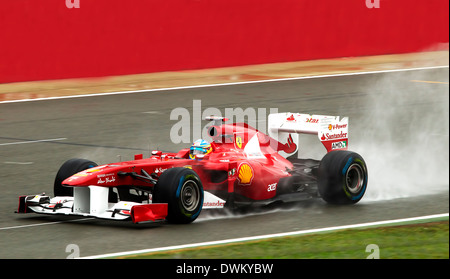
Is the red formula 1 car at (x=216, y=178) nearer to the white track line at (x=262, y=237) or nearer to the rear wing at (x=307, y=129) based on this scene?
the rear wing at (x=307, y=129)

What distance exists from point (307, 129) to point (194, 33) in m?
13.7

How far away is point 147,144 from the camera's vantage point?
714 inches

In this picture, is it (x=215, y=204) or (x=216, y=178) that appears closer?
(x=215, y=204)

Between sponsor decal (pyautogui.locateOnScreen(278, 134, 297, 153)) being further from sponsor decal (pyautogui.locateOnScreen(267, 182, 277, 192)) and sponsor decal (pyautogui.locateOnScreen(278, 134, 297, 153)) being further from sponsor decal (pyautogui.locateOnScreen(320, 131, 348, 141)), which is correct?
sponsor decal (pyautogui.locateOnScreen(267, 182, 277, 192))

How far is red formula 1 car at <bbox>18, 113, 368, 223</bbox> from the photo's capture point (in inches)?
454

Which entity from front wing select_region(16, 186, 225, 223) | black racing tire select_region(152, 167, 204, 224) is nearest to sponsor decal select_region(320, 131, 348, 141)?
front wing select_region(16, 186, 225, 223)

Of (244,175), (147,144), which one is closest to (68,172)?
(244,175)

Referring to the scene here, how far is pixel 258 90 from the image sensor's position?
81.5ft

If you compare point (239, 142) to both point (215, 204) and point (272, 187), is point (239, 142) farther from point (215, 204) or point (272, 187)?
point (215, 204)

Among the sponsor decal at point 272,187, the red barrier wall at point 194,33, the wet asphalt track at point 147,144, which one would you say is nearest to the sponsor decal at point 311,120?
the wet asphalt track at point 147,144

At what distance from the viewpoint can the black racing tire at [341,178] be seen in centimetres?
1286

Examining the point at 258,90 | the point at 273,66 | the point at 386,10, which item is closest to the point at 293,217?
the point at 258,90

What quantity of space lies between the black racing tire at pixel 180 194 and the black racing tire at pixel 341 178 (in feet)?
6.37

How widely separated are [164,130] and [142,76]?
707cm
